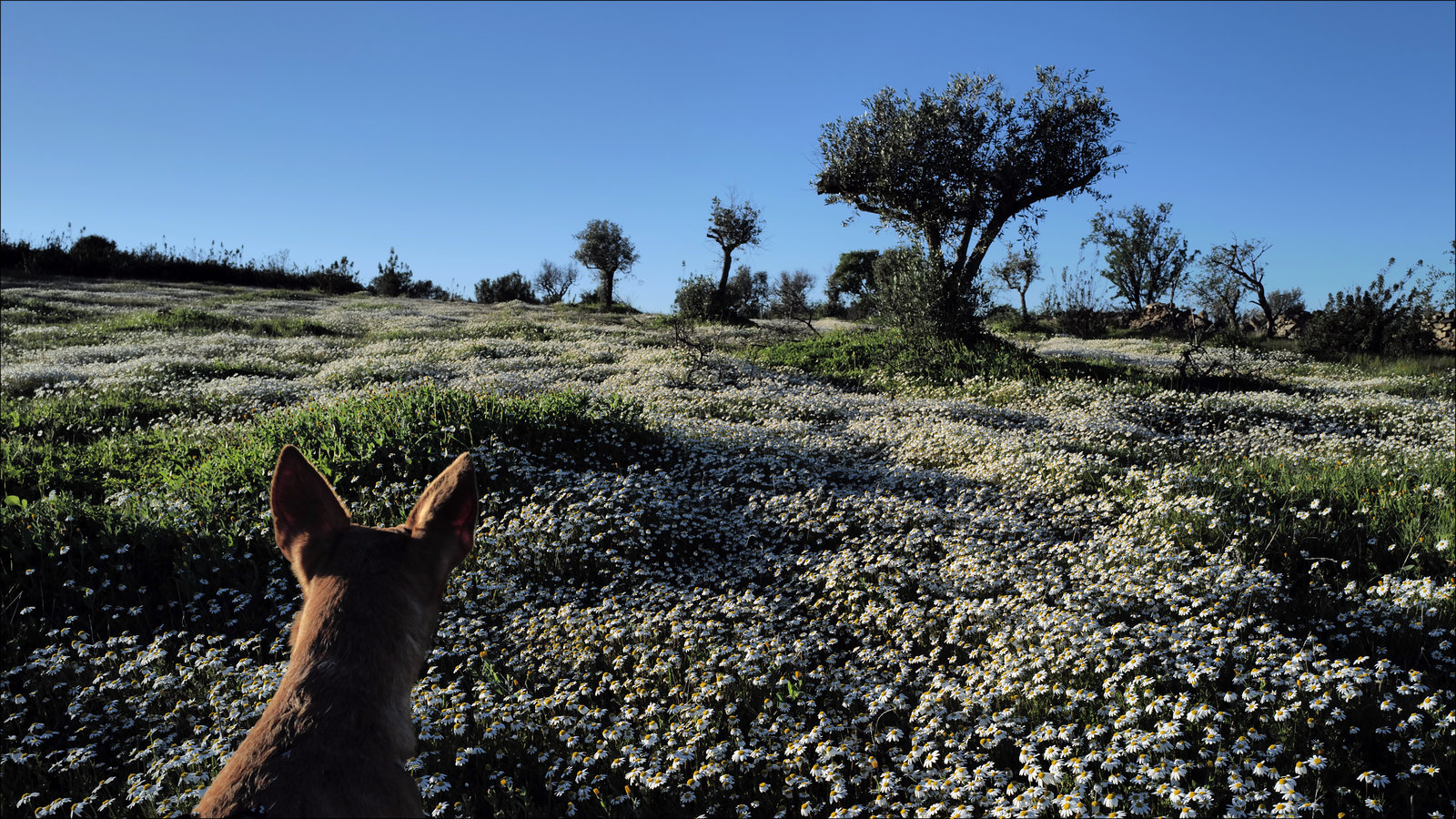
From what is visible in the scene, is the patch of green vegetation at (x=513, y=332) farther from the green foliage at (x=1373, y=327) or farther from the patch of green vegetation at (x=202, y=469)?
the green foliage at (x=1373, y=327)

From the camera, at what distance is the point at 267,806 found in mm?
1883

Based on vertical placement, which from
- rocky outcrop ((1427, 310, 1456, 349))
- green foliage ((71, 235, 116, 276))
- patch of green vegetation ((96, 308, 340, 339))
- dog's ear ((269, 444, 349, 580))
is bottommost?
dog's ear ((269, 444, 349, 580))

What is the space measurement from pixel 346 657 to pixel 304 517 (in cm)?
53

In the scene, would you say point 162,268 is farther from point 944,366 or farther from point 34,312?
point 944,366

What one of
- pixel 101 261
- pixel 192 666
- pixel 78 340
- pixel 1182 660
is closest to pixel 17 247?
pixel 101 261

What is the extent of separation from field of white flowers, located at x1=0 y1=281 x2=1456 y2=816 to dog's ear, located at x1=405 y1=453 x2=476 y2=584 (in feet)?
8.65

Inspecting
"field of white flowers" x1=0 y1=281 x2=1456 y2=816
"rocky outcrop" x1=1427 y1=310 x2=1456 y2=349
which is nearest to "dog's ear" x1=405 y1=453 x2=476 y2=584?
"field of white flowers" x1=0 y1=281 x2=1456 y2=816

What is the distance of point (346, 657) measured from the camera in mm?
2141

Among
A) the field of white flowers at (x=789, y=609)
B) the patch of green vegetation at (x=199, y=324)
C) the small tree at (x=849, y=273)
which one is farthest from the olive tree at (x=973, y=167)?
the small tree at (x=849, y=273)

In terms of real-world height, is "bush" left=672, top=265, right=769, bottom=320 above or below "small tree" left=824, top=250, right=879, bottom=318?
below

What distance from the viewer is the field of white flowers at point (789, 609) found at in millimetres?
4543

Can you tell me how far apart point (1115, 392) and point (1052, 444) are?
6.74 meters

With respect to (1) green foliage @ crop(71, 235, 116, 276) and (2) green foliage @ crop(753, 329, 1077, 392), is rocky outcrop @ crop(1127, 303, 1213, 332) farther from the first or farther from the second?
(1) green foliage @ crop(71, 235, 116, 276)

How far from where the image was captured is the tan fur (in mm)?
1944
